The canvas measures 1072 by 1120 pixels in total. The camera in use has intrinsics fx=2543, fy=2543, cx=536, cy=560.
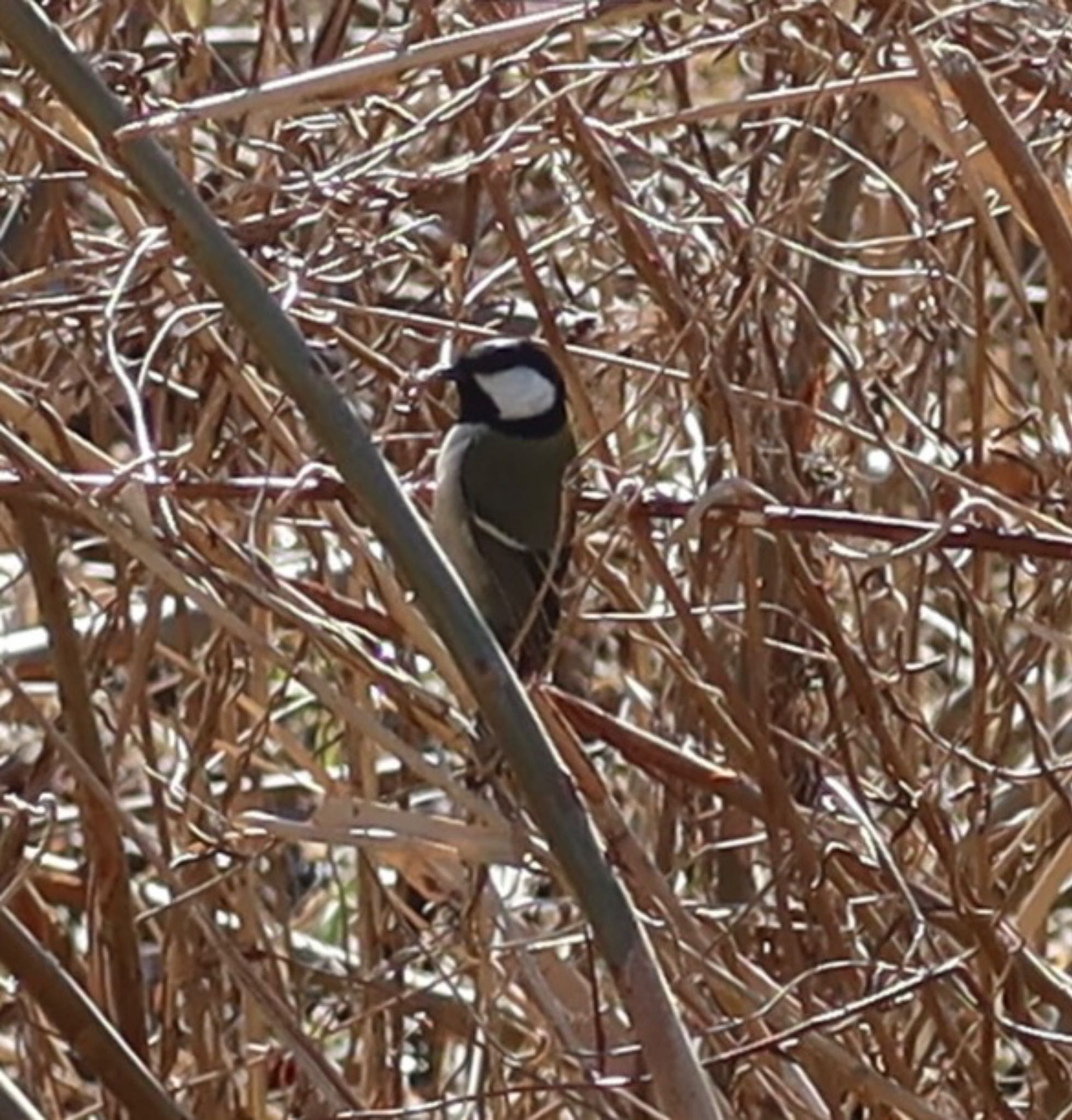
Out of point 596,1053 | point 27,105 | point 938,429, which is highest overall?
point 27,105

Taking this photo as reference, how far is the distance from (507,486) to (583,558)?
303mm

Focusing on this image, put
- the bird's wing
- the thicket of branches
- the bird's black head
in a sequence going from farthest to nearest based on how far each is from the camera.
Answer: the bird's wing < the bird's black head < the thicket of branches

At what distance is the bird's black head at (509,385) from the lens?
2352mm

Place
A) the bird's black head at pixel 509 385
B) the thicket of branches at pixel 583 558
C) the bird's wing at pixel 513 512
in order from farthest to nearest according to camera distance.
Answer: the bird's wing at pixel 513 512
the bird's black head at pixel 509 385
the thicket of branches at pixel 583 558

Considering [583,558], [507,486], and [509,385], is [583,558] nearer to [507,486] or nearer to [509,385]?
[509,385]

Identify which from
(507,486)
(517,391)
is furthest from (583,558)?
(507,486)

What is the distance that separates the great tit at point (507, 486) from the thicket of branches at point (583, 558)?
0.07 meters

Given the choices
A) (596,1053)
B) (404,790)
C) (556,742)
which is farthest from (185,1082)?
(596,1053)

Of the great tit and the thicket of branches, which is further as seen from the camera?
the great tit

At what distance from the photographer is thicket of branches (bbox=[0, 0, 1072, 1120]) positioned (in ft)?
6.13

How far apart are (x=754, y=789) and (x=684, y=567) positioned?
37cm

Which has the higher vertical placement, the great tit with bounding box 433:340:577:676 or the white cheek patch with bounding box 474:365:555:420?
the white cheek patch with bounding box 474:365:555:420

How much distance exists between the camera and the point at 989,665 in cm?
236

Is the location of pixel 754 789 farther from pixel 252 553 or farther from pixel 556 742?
pixel 252 553
